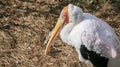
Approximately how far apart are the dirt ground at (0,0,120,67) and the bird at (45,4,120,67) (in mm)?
726

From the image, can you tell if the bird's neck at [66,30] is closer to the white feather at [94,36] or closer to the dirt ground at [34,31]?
the white feather at [94,36]

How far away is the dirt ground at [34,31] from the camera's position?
5078mm

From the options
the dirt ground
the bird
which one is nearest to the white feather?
the bird

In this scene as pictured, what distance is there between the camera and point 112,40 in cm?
420

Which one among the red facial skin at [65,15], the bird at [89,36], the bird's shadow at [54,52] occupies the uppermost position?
the red facial skin at [65,15]

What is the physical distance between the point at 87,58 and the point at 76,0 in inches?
73.6

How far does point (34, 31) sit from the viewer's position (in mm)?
5520

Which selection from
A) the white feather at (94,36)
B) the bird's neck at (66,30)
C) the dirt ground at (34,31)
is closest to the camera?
the white feather at (94,36)

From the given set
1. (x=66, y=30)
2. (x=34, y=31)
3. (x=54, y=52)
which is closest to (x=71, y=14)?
(x=66, y=30)

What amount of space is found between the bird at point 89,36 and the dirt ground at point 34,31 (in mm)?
726

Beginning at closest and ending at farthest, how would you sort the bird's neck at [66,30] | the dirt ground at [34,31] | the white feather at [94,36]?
the white feather at [94,36]
the bird's neck at [66,30]
the dirt ground at [34,31]

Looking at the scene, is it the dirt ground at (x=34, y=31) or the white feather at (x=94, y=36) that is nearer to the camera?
the white feather at (x=94, y=36)

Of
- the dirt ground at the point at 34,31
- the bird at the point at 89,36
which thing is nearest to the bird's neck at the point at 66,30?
the bird at the point at 89,36

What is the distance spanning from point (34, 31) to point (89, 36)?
1.51 meters
